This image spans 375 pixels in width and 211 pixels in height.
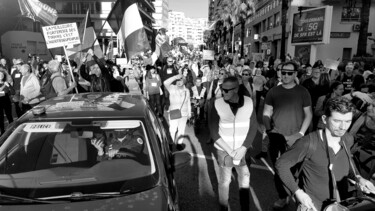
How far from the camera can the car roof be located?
115 inches

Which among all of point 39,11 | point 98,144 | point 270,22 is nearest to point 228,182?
point 98,144

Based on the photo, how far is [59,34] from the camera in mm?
9258

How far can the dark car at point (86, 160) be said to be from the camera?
2448 millimetres

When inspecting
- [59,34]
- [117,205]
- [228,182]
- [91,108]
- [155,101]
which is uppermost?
[59,34]

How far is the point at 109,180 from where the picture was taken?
8.90 ft

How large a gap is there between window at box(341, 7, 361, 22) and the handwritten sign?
88.1 ft

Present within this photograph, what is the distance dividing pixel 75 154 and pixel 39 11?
7886mm

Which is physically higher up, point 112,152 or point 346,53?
point 346,53

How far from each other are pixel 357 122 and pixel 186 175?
9.11 feet

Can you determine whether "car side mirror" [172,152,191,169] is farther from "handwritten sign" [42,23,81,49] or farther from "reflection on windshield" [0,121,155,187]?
"handwritten sign" [42,23,81,49]

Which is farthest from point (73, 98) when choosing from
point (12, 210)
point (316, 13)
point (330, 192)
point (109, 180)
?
point (316, 13)

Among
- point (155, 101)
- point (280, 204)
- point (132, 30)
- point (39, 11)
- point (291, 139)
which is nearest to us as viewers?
point (280, 204)

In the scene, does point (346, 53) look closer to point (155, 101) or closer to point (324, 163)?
point (155, 101)

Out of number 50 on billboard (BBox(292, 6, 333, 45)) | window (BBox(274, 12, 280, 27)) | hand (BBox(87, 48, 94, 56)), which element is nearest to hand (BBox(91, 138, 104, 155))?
hand (BBox(87, 48, 94, 56))
